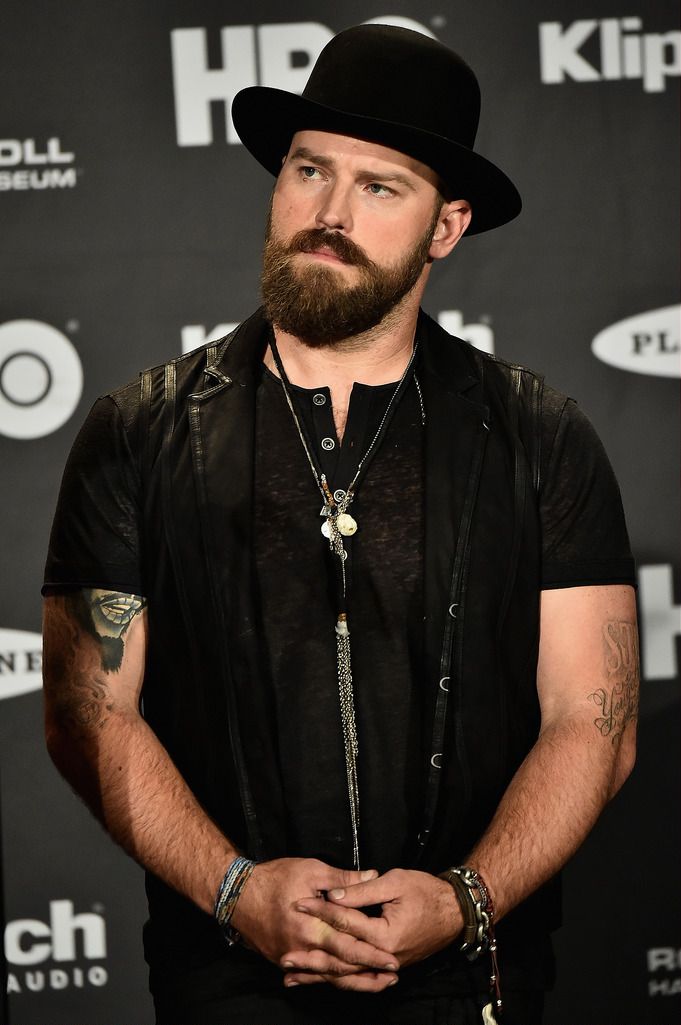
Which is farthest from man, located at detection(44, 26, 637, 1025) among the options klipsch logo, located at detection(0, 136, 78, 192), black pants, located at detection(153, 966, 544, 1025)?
klipsch logo, located at detection(0, 136, 78, 192)

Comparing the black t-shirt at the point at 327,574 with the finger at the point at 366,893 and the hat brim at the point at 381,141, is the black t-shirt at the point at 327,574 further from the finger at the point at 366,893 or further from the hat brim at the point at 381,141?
the hat brim at the point at 381,141

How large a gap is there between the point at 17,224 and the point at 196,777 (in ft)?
4.94

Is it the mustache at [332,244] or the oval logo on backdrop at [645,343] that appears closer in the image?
the mustache at [332,244]

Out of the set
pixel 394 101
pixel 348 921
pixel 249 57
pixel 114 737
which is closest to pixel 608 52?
pixel 249 57

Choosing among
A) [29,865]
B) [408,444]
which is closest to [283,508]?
[408,444]

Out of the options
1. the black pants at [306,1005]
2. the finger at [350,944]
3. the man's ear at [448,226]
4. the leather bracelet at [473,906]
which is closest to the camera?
the finger at [350,944]

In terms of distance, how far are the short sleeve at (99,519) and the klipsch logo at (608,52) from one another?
1545 mm

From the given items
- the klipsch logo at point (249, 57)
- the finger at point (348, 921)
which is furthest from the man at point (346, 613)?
the klipsch logo at point (249, 57)

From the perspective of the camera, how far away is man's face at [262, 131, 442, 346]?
2.26 m

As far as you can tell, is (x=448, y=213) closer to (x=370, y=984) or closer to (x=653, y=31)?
(x=653, y=31)

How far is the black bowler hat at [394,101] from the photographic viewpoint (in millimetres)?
2268

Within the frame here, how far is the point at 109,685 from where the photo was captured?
221cm

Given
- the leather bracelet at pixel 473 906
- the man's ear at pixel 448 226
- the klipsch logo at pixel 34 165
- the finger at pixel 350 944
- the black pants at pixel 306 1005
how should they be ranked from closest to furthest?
the finger at pixel 350 944 → the leather bracelet at pixel 473 906 → the black pants at pixel 306 1005 → the man's ear at pixel 448 226 → the klipsch logo at pixel 34 165

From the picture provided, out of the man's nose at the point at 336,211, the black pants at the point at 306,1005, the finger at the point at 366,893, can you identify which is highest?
the man's nose at the point at 336,211
